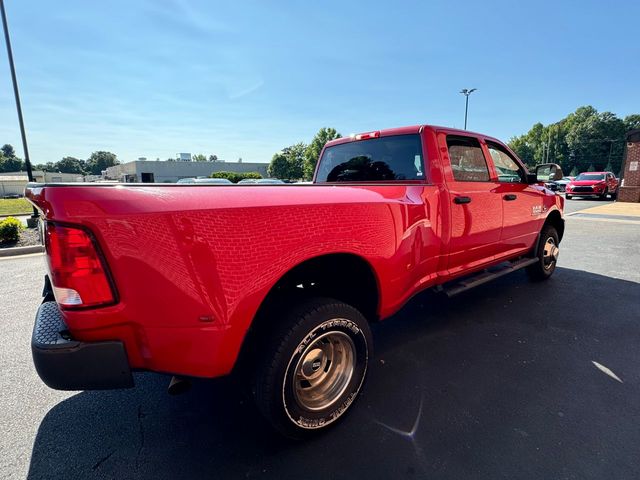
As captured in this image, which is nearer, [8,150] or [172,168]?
[172,168]

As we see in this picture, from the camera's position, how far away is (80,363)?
4.86ft

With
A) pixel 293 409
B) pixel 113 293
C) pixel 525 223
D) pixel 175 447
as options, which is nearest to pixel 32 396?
pixel 175 447

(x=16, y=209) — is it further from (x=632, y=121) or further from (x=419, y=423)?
(x=632, y=121)

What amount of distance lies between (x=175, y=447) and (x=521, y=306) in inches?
153

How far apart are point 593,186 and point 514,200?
75.2 ft

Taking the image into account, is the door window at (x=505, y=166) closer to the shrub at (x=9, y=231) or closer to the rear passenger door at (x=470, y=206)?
the rear passenger door at (x=470, y=206)

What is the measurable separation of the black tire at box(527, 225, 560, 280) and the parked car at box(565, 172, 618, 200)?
2129 centimetres

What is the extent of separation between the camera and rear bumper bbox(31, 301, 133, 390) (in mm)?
1478

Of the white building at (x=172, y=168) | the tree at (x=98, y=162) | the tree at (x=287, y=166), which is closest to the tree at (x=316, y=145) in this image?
the tree at (x=287, y=166)

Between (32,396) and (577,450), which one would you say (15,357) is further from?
(577,450)

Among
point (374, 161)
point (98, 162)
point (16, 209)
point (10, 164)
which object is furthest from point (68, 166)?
point (374, 161)

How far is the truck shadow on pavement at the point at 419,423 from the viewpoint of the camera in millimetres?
1868

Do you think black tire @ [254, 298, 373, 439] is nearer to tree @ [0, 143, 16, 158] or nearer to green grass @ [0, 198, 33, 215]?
green grass @ [0, 198, 33, 215]

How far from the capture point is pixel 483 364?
287 cm
